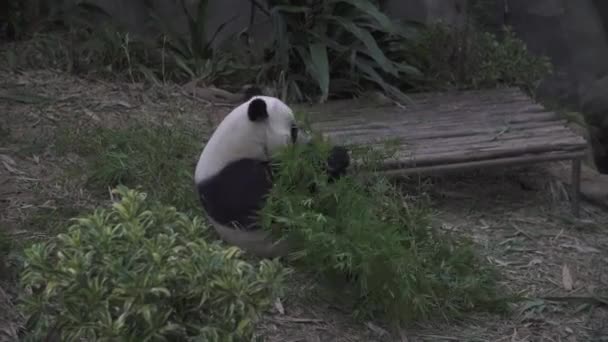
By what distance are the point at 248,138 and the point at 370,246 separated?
0.69 metres

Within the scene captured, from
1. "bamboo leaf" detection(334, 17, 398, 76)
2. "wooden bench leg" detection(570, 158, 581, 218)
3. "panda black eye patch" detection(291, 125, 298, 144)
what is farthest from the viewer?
"bamboo leaf" detection(334, 17, 398, 76)

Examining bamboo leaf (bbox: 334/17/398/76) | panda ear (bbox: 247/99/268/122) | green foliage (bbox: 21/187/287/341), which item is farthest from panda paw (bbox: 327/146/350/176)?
bamboo leaf (bbox: 334/17/398/76)

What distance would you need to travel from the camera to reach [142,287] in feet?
8.05

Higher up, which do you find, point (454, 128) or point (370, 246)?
point (370, 246)

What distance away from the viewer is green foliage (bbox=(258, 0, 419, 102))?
5859 mm

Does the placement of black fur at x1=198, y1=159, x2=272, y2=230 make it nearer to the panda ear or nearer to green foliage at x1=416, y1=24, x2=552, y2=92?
the panda ear

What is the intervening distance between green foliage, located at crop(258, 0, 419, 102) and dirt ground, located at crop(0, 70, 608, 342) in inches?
22.6

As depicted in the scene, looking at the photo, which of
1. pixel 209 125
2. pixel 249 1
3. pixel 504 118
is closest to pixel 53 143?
pixel 209 125

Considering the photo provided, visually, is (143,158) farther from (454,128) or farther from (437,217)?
(454,128)

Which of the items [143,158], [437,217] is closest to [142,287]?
[143,158]

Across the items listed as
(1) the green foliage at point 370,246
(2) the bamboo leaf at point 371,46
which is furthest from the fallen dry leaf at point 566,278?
(2) the bamboo leaf at point 371,46

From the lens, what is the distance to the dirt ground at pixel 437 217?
146 inches

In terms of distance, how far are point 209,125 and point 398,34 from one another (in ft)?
4.90

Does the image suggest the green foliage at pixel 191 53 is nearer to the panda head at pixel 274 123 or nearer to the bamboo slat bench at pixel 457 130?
the bamboo slat bench at pixel 457 130
